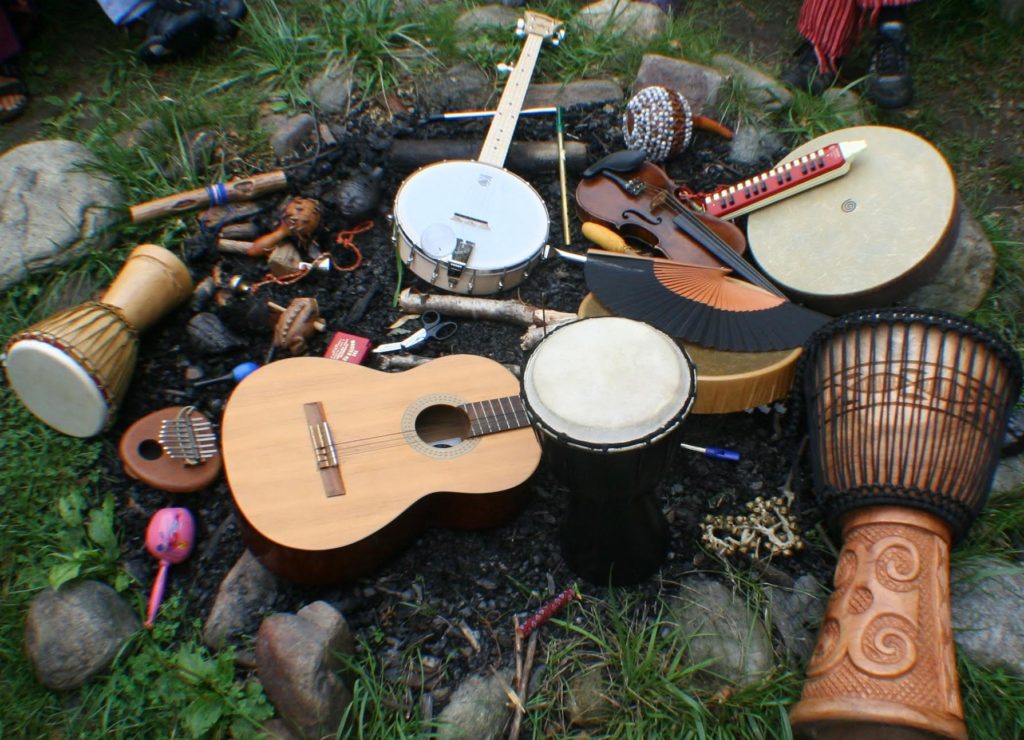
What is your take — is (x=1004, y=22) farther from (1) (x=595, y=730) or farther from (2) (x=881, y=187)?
(1) (x=595, y=730)

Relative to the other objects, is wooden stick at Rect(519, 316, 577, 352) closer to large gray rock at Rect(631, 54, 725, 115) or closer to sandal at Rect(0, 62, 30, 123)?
→ large gray rock at Rect(631, 54, 725, 115)

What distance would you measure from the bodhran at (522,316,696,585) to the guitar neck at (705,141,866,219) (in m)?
1.58

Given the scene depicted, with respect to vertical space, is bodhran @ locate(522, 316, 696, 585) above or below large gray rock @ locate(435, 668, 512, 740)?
above

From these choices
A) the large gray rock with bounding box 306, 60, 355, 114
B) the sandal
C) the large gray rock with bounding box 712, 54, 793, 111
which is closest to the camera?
the large gray rock with bounding box 712, 54, 793, 111

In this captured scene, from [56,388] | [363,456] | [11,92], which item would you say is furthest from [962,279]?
[11,92]

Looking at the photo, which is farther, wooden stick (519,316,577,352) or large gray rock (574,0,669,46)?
large gray rock (574,0,669,46)

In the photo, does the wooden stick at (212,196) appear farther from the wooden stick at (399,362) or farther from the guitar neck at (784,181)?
the guitar neck at (784,181)

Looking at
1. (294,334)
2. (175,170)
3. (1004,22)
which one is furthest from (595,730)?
(1004,22)

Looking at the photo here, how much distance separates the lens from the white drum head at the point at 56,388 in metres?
2.75

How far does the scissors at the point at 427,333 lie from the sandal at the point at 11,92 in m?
2.83

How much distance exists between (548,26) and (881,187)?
211 cm

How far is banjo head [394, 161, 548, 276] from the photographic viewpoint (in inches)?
130

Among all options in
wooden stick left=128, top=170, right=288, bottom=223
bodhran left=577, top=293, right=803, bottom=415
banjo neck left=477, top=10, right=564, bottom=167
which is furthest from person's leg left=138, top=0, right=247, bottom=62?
bodhran left=577, top=293, right=803, bottom=415

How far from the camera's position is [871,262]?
10.0 feet
